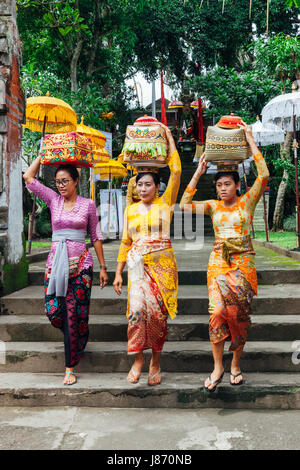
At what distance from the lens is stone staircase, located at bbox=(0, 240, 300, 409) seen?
332cm

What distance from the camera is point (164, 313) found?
3.36m

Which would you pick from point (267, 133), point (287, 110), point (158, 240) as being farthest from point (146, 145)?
point (267, 133)

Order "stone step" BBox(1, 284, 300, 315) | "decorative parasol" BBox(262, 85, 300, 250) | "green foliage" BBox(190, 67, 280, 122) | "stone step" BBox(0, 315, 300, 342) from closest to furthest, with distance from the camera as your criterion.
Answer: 1. "stone step" BBox(0, 315, 300, 342)
2. "stone step" BBox(1, 284, 300, 315)
3. "decorative parasol" BBox(262, 85, 300, 250)
4. "green foliage" BBox(190, 67, 280, 122)

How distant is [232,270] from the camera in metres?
3.35

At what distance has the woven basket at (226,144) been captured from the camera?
3332 millimetres

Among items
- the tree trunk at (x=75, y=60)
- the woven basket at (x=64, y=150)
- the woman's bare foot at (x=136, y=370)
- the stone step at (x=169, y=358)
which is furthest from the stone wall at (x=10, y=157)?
the tree trunk at (x=75, y=60)

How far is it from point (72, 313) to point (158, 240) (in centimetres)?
89

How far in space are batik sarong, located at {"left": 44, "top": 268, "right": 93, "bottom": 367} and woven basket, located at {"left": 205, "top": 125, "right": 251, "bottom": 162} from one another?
4.51 feet

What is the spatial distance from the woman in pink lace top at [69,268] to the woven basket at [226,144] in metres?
1.09

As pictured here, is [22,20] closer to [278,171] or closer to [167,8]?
[167,8]

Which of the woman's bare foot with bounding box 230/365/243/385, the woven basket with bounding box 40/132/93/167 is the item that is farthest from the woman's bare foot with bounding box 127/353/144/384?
the woven basket with bounding box 40/132/93/167

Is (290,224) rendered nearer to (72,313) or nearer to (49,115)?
(49,115)

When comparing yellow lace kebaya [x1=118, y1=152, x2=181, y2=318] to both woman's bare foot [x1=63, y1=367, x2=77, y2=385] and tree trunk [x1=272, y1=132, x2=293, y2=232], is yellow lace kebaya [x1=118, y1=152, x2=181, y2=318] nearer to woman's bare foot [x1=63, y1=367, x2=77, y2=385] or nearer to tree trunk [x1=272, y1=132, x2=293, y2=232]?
woman's bare foot [x1=63, y1=367, x2=77, y2=385]
